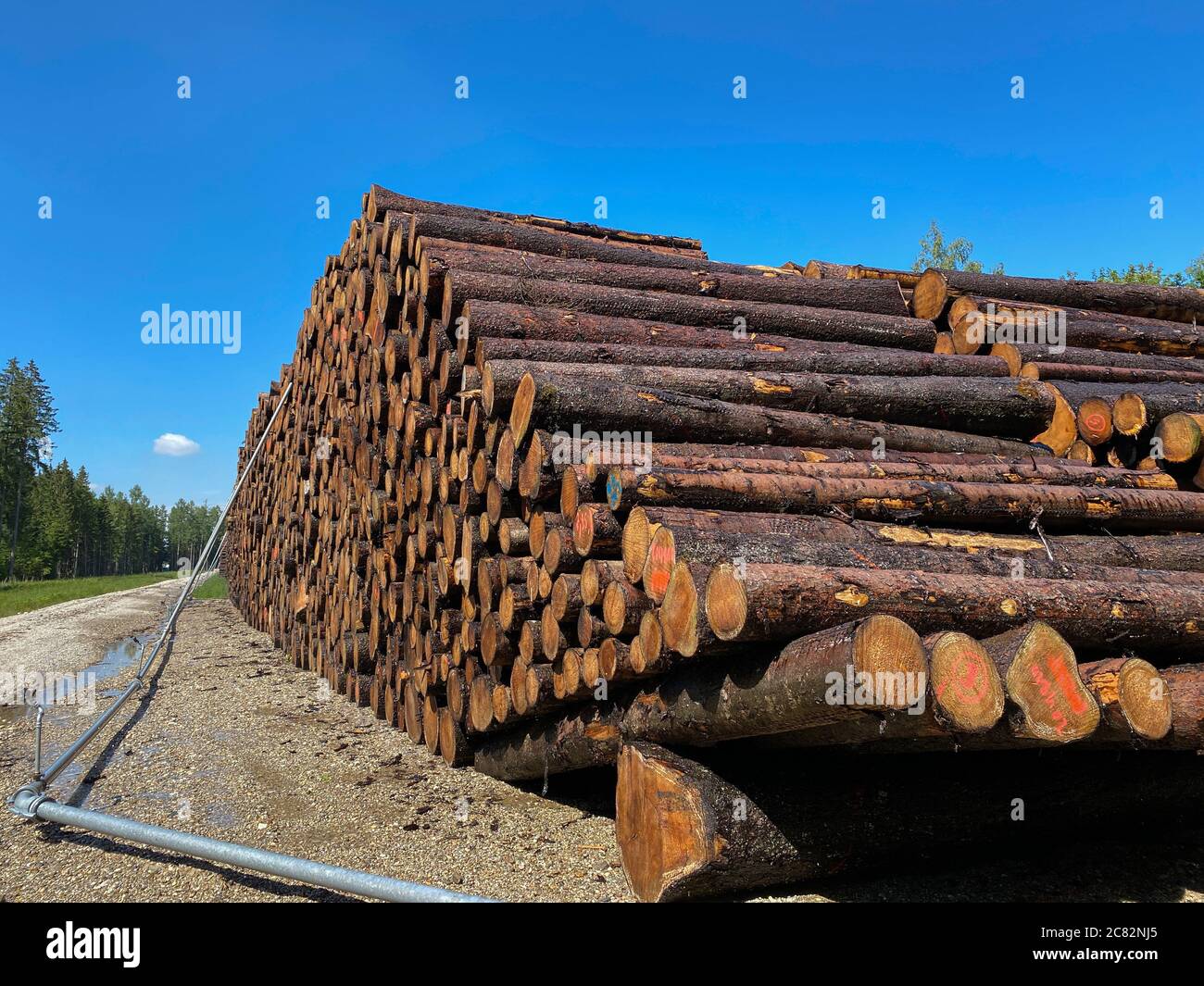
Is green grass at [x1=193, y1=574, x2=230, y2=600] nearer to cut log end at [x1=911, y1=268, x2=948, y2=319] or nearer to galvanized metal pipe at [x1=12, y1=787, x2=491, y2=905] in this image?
galvanized metal pipe at [x1=12, y1=787, x2=491, y2=905]

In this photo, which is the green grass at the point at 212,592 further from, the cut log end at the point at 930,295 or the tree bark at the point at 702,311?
the cut log end at the point at 930,295

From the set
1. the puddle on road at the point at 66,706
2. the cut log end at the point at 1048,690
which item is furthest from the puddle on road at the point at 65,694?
the cut log end at the point at 1048,690

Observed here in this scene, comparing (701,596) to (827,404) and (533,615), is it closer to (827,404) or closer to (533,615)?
(533,615)

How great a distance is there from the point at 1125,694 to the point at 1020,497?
193cm

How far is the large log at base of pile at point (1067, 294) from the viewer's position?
7734 mm

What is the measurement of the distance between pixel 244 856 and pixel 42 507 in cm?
6556

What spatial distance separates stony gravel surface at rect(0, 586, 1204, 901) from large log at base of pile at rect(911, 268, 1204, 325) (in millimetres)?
4969

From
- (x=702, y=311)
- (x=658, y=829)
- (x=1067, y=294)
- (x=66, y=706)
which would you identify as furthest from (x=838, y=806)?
(x=66, y=706)

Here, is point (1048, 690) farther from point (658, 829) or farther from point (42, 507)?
point (42, 507)

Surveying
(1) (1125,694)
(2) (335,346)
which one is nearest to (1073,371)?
(1) (1125,694)

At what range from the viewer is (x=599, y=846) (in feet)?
15.4

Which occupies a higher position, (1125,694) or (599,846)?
(1125,694)

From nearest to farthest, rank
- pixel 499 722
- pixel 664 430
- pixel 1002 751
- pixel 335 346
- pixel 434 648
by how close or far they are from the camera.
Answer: pixel 1002 751 → pixel 664 430 → pixel 499 722 → pixel 434 648 → pixel 335 346

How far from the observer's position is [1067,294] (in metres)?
8.31
